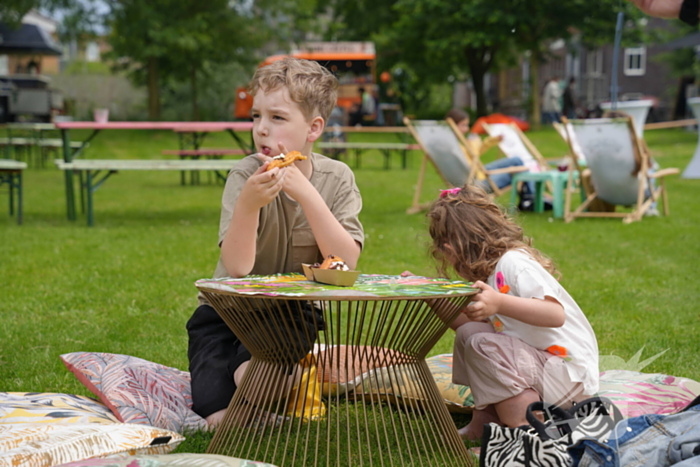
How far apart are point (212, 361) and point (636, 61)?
3576 cm

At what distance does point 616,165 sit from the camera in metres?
8.07

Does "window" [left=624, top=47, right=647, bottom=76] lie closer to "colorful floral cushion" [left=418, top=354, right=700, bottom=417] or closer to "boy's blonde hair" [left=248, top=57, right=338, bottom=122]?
"colorful floral cushion" [left=418, top=354, right=700, bottom=417]

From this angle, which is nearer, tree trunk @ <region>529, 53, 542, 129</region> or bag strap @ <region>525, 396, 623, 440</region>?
bag strap @ <region>525, 396, 623, 440</region>

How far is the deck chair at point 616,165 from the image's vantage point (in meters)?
7.81

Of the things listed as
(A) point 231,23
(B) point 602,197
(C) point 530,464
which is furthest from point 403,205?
(A) point 231,23

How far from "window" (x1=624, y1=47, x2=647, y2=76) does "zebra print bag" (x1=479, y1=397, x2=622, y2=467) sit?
35315 millimetres

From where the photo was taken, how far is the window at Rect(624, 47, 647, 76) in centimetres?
3475

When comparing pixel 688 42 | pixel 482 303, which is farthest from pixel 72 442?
pixel 688 42

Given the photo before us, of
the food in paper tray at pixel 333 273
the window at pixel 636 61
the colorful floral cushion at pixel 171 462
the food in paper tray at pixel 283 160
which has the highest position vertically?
the window at pixel 636 61

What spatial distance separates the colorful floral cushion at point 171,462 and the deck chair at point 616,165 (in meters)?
6.58

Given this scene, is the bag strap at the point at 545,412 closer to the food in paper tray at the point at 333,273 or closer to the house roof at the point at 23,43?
the food in paper tray at the point at 333,273

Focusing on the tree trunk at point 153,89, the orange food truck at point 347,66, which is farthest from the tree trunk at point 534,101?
the tree trunk at point 153,89

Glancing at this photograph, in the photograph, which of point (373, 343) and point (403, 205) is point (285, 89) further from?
point (403, 205)

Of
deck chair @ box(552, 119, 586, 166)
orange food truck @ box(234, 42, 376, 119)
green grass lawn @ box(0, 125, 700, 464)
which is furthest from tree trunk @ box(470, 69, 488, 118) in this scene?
deck chair @ box(552, 119, 586, 166)
